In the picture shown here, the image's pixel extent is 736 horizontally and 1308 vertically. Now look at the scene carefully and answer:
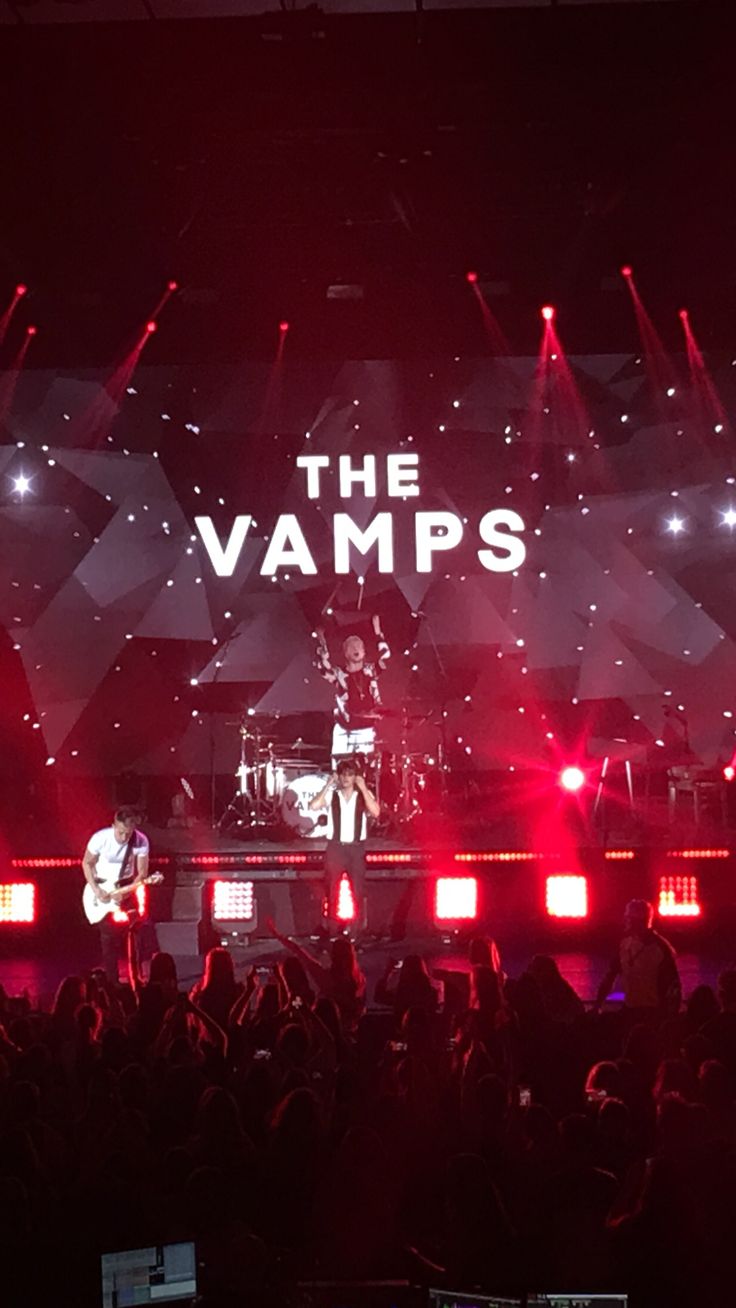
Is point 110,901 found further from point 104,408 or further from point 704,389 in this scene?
point 704,389

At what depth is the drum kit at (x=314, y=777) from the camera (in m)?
13.3

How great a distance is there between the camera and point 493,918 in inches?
485

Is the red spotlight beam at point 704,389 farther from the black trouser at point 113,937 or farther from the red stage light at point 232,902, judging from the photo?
the black trouser at point 113,937

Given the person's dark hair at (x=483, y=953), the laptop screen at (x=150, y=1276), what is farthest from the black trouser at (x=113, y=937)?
the laptop screen at (x=150, y=1276)

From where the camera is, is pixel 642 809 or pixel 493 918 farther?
pixel 642 809

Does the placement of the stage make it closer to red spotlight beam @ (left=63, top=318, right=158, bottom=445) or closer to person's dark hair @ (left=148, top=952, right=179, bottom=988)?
red spotlight beam @ (left=63, top=318, right=158, bottom=445)

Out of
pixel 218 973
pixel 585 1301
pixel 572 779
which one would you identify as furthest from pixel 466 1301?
pixel 572 779

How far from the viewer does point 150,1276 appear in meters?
3.23

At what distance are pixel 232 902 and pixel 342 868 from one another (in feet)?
4.55

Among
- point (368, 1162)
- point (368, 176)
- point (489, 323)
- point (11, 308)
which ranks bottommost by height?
point (368, 1162)

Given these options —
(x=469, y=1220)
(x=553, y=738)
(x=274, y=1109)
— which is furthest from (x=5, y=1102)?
(x=553, y=738)

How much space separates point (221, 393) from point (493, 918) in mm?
5808

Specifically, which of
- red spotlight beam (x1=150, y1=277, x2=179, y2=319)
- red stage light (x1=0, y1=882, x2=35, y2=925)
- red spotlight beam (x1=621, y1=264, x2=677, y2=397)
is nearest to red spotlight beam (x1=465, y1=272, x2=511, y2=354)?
red spotlight beam (x1=621, y1=264, x2=677, y2=397)

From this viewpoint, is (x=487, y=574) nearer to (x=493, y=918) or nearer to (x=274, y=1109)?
(x=493, y=918)
